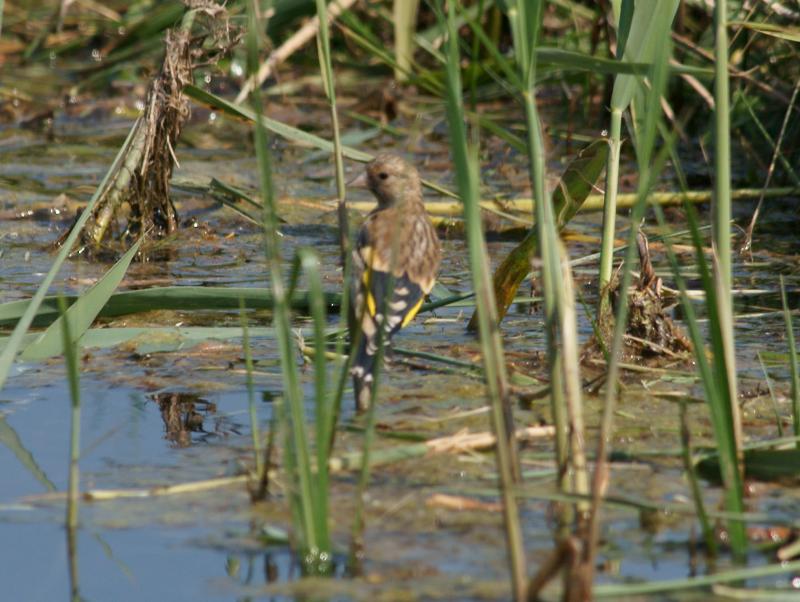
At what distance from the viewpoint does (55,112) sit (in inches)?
356

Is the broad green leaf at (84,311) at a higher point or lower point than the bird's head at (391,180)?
lower

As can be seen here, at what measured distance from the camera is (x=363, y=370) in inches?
152

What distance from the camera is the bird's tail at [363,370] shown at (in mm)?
3873

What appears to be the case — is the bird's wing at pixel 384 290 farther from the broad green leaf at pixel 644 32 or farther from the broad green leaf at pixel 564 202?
the broad green leaf at pixel 644 32

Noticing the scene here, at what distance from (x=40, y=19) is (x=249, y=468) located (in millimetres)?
7724

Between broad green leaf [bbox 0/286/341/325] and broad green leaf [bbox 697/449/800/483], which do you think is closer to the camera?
broad green leaf [bbox 697/449/800/483]

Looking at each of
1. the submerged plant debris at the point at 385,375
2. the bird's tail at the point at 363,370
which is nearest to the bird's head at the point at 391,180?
the submerged plant debris at the point at 385,375

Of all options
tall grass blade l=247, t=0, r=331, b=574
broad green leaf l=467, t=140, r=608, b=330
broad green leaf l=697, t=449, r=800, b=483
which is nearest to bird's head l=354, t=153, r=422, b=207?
broad green leaf l=467, t=140, r=608, b=330

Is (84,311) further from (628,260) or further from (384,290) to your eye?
(628,260)

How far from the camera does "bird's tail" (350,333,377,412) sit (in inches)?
152

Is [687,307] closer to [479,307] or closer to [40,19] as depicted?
[479,307]

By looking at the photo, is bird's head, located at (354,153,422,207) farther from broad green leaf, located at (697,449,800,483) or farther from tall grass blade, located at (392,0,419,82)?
tall grass blade, located at (392,0,419,82)

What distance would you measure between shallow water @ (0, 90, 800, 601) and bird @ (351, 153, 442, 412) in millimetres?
245

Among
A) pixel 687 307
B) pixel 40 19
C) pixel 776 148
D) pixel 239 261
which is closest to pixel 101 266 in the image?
pixel 239 261
